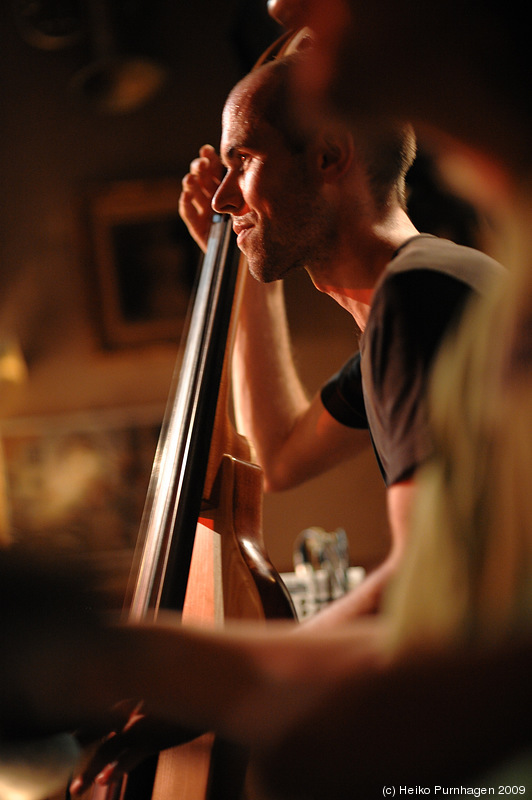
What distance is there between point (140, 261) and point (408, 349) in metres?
1.97

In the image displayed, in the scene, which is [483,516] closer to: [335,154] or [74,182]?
[335,154]

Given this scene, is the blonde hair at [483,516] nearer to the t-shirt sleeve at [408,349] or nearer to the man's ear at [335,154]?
the t-shirt sleeve at [408,349]

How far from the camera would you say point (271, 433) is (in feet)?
2.62

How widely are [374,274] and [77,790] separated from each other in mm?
398

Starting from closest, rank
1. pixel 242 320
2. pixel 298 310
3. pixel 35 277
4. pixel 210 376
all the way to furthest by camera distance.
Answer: pixel 210 376 < pixel 242 320 < pixel 298 310 < pixel 35 277

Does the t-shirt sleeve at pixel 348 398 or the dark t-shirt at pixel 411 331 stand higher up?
the dark t-shirt at pixel 411 331

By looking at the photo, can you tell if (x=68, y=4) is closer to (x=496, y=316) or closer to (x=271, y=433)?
(x=271, y=433)

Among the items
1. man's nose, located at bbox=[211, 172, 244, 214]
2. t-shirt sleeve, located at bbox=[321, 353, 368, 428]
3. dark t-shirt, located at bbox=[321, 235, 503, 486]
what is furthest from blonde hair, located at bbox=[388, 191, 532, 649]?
t-shirt sleeve, located at bbox=[321, 353, 368, 428]

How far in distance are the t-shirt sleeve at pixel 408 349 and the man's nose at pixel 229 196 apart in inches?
9.7

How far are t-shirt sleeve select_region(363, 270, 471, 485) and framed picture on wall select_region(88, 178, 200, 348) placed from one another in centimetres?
187

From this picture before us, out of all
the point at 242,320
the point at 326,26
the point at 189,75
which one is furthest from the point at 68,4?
the point at 326,26

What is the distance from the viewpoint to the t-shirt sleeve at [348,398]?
75cm

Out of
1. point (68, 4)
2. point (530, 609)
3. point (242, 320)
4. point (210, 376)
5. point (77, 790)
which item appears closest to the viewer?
point (530, 609)

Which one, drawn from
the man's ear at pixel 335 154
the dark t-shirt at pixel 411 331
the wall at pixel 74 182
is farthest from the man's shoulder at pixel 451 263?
the wall at pixel 74 182
